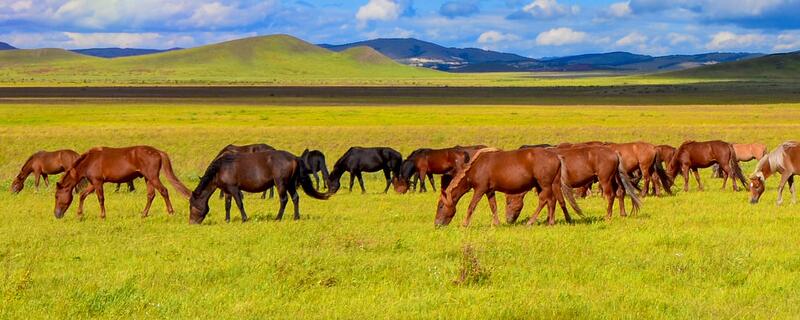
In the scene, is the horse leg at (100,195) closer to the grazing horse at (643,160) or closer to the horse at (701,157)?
the grazing horse at (643,160)

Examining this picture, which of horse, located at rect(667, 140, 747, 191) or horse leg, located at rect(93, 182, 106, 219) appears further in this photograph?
horse, located at rect(667, 140, 747, 191)

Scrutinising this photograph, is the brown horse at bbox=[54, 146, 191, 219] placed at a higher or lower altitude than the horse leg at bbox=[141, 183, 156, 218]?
higher

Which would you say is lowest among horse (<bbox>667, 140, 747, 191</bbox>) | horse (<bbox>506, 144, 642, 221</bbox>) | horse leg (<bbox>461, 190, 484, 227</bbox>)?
horse (<bbox>667, 140, 747, 191</bbox>)

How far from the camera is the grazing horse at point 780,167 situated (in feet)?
62.8

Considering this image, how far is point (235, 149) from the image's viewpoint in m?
23.6

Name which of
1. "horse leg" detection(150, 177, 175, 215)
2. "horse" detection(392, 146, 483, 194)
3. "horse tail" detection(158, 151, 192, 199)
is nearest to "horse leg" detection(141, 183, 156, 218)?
"horse leg" detection(150, 177, 175, 215)

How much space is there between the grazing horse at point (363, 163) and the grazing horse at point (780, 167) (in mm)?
10365

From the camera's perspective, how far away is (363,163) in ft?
89.9

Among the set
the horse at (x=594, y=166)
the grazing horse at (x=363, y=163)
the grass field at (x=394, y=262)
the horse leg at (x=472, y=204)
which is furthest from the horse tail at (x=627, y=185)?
the grazing horse at (x=363, y=163)

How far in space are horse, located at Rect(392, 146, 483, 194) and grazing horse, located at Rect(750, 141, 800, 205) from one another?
766 centimetres

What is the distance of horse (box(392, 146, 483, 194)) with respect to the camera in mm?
25164

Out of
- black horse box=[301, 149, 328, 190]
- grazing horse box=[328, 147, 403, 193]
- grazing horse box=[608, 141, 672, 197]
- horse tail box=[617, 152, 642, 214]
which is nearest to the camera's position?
horse tail box=[617, 152, 642, 214]

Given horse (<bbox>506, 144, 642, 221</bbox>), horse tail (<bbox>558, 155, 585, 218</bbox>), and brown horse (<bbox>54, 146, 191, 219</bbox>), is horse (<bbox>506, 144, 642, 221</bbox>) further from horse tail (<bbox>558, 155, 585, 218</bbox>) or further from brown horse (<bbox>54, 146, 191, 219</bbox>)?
brown horse (<bbox>54, 146, 191, 219</bbox>)

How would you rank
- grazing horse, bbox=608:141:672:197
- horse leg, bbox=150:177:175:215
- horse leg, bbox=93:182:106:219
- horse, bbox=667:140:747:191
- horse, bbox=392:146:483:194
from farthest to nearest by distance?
horse, bbox=392:146:483:194 < horse, bbox=667:140:747:191 < grazing horse, bbox=608:141:672:197 < horse leg, bbox=150:177:175:215 < horse leg, bbox=93:182:106:219
